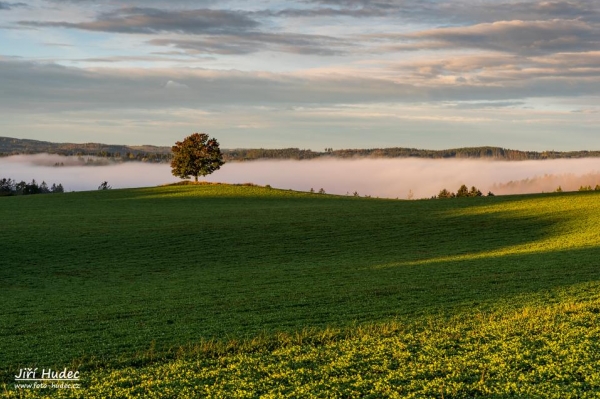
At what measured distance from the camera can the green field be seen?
14938mm

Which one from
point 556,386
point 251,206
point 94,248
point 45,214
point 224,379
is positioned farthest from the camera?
point 251,206

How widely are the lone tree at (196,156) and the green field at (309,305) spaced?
149ft

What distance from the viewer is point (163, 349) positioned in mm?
19141

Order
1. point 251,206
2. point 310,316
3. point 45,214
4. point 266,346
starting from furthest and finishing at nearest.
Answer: point 251,206, point 45,214, point 310,316, point 266,346

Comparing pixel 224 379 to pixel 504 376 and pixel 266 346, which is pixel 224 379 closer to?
pixel 266 346

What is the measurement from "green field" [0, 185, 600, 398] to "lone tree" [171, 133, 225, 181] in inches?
1792

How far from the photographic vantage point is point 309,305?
26406 mm

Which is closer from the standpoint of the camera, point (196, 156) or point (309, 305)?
point (309, 305)

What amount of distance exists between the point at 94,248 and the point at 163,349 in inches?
1403

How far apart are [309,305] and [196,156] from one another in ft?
297

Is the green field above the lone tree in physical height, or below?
below

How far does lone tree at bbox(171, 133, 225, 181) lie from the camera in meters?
113

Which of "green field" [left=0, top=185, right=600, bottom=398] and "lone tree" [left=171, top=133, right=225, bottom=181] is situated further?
"lone tree" [left=171, top=133, right=225, bottom=181]

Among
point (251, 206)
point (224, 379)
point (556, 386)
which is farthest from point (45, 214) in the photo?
point (556, 386)
